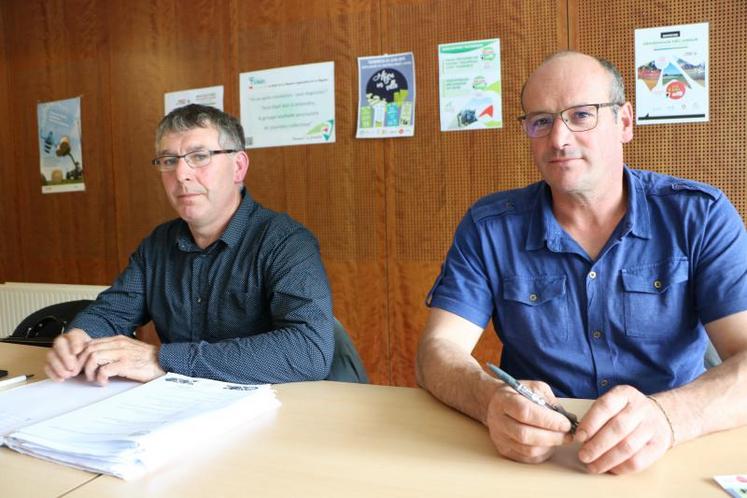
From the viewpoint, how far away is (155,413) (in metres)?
1.11

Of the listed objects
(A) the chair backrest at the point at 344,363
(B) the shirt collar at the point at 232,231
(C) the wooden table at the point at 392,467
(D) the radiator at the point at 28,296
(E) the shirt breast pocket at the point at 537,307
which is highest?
(B) the shirt collar at the point at 232,231

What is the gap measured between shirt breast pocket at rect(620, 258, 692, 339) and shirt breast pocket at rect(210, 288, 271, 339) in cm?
104

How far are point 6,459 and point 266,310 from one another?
2.88 ft

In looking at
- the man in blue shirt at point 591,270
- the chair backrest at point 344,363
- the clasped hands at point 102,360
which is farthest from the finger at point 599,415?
the clasped hands at point 102,360

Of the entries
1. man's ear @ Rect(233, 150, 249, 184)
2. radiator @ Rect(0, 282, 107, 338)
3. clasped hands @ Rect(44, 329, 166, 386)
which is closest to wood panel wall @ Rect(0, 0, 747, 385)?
radiator @ Rect(0, 282, 107, 338)

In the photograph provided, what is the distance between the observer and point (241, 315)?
1818mm

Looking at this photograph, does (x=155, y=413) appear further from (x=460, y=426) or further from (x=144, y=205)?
(x=144, y=205)

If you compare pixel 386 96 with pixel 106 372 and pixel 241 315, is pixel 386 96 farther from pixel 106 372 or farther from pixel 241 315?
pixel 106 372

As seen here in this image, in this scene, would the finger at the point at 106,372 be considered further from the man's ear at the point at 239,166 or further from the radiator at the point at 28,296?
the radiator at the point at 28,296

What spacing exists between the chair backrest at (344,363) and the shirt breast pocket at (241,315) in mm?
258

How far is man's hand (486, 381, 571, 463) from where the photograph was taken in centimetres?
89

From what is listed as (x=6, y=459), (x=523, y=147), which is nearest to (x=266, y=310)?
(x=6, y=459)

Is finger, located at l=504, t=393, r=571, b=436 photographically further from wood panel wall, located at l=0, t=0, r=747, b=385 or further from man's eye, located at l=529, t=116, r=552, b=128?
wood panel wall, located at l=0, t=0, r=747, b=385

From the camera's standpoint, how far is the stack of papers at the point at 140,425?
944 millimetres
